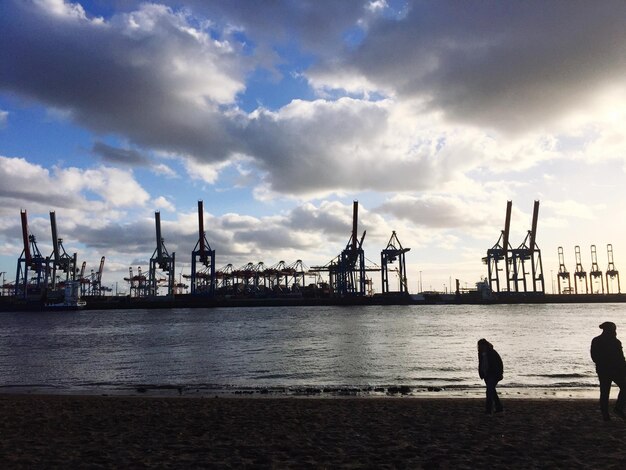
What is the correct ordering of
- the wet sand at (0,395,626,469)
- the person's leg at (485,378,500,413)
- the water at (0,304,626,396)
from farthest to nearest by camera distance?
the water at (0,304,626,396) → the person's leg at (485,378,500,413) → the wet sand at (0,395,626,469)

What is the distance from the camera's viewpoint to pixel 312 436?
8.69 meters

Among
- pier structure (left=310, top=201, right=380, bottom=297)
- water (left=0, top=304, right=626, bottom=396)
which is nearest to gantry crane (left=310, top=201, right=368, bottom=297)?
pier structure (left=310, top=201, right=380, bottom=297)

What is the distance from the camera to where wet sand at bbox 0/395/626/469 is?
6.96 meters

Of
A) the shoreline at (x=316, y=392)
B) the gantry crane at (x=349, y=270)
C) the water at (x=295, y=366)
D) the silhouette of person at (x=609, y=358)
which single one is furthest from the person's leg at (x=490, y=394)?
the gantry crane at (x=349, y=270)

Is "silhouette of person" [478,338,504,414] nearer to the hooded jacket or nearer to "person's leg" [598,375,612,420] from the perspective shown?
the hooded jacket

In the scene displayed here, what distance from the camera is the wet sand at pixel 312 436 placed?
22.9 feet

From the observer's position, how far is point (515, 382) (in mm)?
18172

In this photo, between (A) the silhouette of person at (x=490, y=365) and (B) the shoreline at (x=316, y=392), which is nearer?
(A) the silhouette of person at (x=490, y=365)

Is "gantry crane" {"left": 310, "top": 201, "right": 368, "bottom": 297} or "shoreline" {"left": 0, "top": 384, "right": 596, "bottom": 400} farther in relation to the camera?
"gantry crane" {"left": 310, "top": 201, "right": 368, "bottom": 297}

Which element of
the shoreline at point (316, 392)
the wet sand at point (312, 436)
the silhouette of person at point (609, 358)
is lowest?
the shoreline at point (316, 392)

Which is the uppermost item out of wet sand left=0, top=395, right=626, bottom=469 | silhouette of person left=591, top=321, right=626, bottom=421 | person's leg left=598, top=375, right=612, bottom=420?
silhouette of person left=591, top=321, right=626, bottom=421

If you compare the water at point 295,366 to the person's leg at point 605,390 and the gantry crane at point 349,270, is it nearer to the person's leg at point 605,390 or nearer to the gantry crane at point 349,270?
the person's leg at point 605,390

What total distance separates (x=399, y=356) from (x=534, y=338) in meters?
16.0

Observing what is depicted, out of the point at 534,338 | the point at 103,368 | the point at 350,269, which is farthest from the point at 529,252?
the point at 103,368
